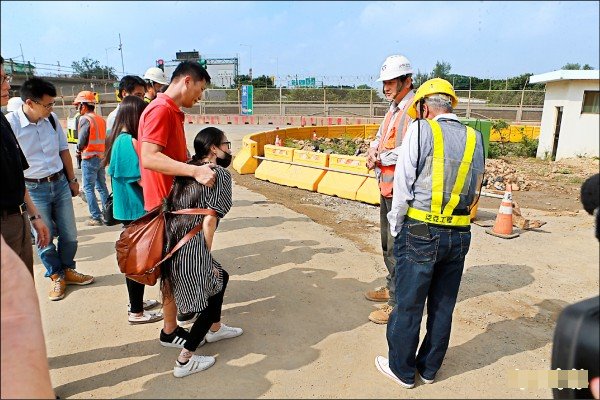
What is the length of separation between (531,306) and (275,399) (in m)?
2.79

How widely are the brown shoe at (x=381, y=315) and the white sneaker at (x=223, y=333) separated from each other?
116 cm

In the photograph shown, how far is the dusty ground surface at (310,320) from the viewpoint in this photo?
2.75 meters

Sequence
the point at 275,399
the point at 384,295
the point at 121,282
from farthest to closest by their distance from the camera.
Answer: the point at 121,282
the point at 384,295
the point at 275,399

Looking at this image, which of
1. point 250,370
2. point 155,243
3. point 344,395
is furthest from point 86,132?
point 344,395

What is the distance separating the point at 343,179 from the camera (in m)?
8.50

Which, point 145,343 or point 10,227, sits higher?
point 10,227

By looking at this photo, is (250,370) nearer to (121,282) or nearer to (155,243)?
(155,243)

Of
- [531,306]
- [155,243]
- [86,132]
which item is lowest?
[531,306]

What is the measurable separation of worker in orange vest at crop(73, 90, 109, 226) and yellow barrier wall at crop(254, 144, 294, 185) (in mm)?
4184

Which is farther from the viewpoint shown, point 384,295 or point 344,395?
point 384,295

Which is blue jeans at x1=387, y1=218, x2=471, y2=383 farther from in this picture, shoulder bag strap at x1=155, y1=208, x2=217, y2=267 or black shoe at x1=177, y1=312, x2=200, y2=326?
black shoe at x1=177, y1=312, x2=200, y2=326

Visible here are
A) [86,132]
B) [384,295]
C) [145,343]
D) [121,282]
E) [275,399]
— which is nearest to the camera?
[275,399]

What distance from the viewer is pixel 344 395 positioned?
2635mm

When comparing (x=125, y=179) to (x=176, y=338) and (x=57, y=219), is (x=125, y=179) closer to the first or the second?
(x=57, y=219)
